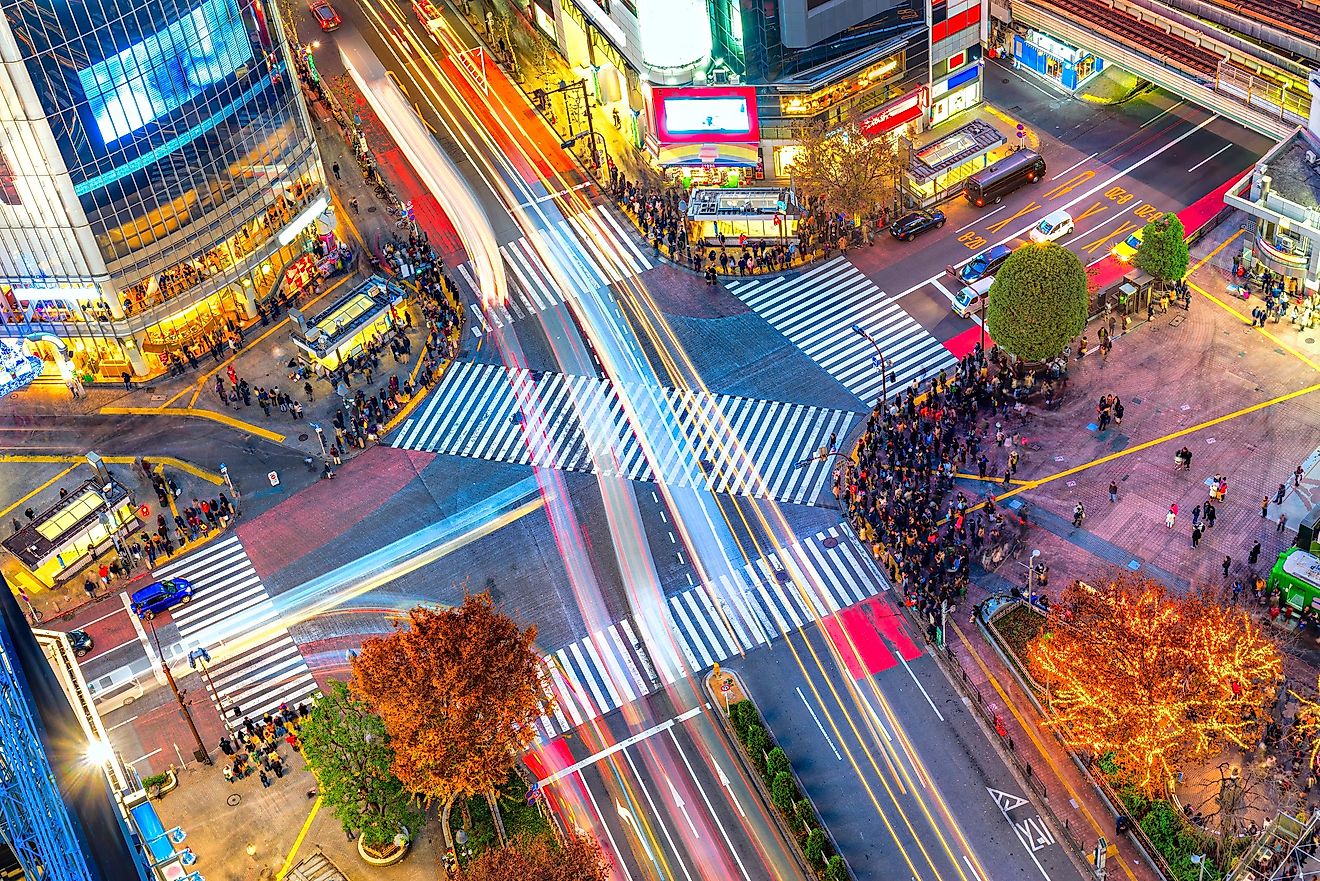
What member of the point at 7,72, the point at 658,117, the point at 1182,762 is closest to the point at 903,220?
the point at 658,117

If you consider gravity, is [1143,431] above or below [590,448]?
below

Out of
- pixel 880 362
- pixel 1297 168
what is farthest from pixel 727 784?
pixel 1297 168

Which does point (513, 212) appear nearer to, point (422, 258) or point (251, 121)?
point (422, 258)

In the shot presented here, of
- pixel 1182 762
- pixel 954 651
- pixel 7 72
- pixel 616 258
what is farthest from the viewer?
pixel 616 258

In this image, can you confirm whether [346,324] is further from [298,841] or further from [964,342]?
[964,342]

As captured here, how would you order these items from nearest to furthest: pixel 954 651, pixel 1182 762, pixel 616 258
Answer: pixel 1182 762 < pixel 954 651 < pixel 616 258

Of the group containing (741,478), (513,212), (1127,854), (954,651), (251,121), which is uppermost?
(251,121)

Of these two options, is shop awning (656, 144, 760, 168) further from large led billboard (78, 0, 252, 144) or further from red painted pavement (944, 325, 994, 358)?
large led billboard (78, 0, 252, 144)
